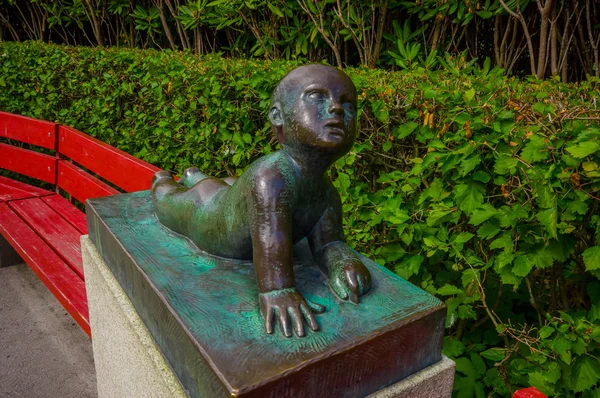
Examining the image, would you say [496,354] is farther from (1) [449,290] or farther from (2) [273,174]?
(2) [273,174]

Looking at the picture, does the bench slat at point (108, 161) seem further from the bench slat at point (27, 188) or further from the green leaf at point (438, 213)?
the green leaf at point (438, 213)

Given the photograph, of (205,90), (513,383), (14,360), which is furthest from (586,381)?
(14,360)

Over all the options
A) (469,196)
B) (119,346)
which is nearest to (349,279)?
(469,196)

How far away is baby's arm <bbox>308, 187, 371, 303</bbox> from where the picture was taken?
138cm

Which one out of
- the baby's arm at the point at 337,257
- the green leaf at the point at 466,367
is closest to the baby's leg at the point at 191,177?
the baby's arm at the point at 337,257

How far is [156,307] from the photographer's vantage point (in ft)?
4.63

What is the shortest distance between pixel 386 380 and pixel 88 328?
1.61 meters

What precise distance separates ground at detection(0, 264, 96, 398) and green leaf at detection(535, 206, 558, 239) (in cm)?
236

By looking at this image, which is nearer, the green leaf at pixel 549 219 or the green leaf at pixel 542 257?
the green leaf at pixel 549 219

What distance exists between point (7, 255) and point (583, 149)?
160 inches

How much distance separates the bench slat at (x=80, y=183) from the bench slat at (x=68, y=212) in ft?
0.30

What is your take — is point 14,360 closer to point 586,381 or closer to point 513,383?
point 513,383

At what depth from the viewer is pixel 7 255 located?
156 inches

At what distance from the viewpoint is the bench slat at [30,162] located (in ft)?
12.9
